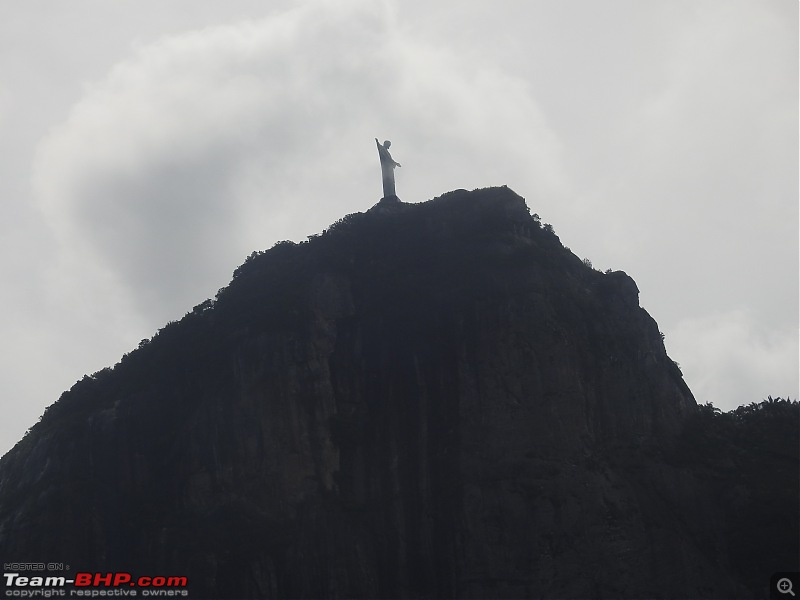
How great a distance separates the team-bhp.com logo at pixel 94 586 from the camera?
229ft

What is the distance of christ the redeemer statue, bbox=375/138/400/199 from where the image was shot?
297 ft

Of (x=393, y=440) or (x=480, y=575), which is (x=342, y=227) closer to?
(x=393, y=440)

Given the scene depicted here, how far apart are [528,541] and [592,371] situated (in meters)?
12.2

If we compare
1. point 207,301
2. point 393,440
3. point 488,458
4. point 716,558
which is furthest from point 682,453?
point 207,301

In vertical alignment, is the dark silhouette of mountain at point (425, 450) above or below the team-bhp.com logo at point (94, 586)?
above

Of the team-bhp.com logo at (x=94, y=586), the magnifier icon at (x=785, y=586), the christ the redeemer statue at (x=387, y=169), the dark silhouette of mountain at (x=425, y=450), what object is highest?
the christ the redeemer statue at (x=387, y=169)

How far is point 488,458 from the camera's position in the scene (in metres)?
71.0

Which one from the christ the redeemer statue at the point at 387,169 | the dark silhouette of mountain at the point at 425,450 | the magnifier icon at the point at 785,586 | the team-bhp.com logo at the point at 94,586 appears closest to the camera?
the magnifier icon at the point at 785,586

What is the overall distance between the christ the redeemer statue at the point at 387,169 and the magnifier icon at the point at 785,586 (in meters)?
39.7

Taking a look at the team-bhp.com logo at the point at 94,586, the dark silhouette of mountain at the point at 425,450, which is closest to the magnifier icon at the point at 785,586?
the dark silhouette of mountain at the point at 425,450

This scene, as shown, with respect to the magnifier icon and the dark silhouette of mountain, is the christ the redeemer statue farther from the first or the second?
the magnifier icon

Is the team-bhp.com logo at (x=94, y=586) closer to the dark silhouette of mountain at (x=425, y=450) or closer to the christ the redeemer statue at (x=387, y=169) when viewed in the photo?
the dark silhouette of mountain at (x=425, y=450)

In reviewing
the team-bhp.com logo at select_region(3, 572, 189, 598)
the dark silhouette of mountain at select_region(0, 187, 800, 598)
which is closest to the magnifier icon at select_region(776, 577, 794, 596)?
the dark silhouette of mountain at select_region(0, 187, 800, 598)

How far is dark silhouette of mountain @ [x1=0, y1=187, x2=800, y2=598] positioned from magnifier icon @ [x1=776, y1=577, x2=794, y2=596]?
3763mm
